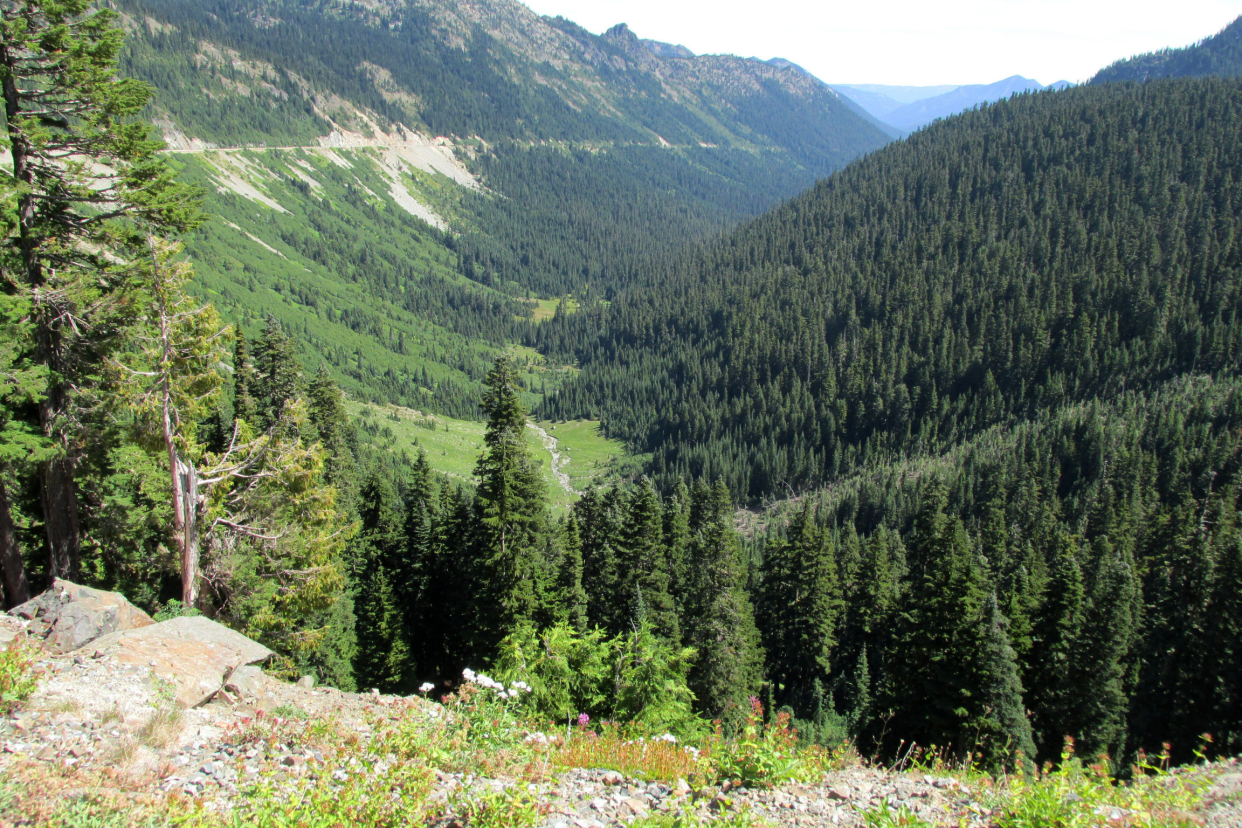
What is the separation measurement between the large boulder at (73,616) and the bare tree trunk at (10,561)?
14.6 feet

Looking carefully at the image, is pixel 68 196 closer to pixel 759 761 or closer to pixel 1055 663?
pixel 759 761

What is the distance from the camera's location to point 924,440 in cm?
15275

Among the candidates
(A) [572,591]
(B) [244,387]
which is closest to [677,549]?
(A) [572,591]

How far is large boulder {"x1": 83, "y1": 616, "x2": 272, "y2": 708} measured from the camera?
12.0m

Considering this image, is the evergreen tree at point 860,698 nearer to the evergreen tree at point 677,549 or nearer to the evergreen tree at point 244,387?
the evergreen tree at point 677,549

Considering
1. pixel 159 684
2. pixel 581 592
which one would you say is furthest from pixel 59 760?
pixel 581 592

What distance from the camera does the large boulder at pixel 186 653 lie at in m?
12.0

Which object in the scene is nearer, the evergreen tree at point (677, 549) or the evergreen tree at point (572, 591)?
the evergreen tree at point (572, 591)

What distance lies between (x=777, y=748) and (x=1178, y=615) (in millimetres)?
54087

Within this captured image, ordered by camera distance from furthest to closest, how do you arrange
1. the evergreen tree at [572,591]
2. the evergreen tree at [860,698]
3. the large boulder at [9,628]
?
the evergreen tree at [860,698]
the evergreen tree at [572,591]
the large boulder at [9,628]

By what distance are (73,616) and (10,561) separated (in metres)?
6.28

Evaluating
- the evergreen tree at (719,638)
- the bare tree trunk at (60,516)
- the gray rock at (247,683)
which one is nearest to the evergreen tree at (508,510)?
the evergreen tree at (719,638)

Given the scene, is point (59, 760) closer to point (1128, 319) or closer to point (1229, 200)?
point (1128, 319)

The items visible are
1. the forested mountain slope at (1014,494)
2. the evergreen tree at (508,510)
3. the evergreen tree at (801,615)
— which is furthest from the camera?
the evergreen tree at (801,615)
